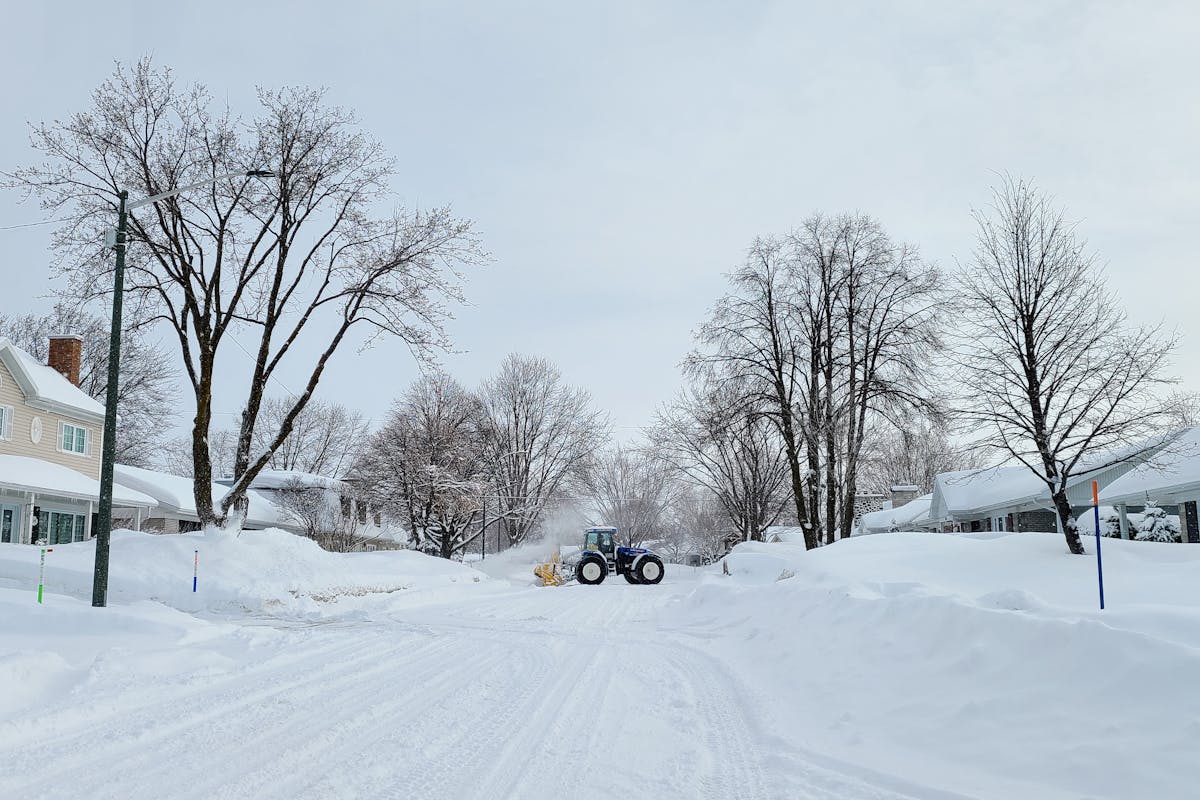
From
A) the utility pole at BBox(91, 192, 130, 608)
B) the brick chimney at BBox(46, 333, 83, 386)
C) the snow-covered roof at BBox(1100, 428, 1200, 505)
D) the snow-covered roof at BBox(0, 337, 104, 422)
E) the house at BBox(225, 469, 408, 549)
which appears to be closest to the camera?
the utility pole at BBox(91, 192, 130, 608)

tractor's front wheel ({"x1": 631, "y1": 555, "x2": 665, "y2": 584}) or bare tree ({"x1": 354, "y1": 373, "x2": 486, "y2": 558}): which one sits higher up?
bare tree ({"x1": 354, "y1": 373, "x2": 486, "y2": 558})

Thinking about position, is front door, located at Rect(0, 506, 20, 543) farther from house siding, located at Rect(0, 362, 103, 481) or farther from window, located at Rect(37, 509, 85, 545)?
house siding, located at Rect(0, 362, 103, 481)

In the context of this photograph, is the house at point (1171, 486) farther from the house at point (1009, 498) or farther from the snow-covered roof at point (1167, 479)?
the house at point (1009, 498)

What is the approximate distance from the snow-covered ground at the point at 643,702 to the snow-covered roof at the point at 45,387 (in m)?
17.5

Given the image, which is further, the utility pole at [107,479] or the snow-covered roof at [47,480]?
the snow-covered roof at [47,480]

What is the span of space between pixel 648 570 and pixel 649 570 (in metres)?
0.04

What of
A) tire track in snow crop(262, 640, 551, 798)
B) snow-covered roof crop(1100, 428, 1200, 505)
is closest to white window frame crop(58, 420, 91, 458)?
tire track in snow crop(262, 640, 551, 798)

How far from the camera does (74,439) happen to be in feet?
105

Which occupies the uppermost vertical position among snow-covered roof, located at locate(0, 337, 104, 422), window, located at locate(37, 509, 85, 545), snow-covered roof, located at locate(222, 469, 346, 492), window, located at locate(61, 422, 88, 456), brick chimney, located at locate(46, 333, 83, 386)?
brick chimney, located at locate(46, 333, 83, 386)

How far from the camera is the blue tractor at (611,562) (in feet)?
109

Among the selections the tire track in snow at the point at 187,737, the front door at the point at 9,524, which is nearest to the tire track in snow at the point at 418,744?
the tire track in snow at the point at 187,737

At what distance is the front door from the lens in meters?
28.0

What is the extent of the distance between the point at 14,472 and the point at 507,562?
29.7m

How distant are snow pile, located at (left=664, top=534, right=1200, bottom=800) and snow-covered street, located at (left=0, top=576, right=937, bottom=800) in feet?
2.21
